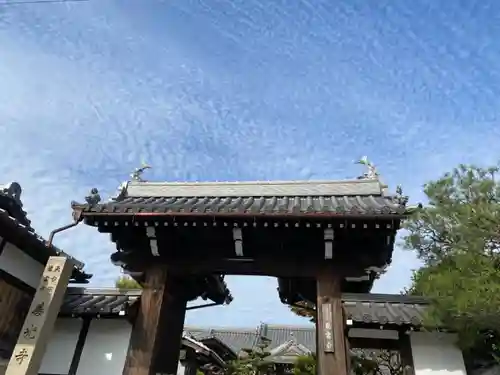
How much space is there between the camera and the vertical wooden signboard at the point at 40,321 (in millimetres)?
6802

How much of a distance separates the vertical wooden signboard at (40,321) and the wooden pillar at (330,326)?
4.96 metres

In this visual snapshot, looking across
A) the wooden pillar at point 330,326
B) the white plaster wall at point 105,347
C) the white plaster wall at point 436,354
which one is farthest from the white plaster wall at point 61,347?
the white plaster wall at point 436,354

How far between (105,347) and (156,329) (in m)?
1.11

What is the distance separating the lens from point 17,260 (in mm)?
8781

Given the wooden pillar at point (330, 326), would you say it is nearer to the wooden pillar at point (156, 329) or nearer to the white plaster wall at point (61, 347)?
the wooden pillar at point (156, 329)

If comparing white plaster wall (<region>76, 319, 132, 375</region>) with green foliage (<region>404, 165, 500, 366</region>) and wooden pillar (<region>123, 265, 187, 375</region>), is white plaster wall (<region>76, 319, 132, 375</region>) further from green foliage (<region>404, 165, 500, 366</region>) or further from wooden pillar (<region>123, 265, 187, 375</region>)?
green foliage (<region>404, 165, 500, 366</region>)

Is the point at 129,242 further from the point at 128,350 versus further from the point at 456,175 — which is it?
the point at 456,175

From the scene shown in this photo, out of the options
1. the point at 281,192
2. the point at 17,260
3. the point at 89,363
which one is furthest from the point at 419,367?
the point at 17,260

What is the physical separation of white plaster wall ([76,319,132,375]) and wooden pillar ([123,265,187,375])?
0.19 m

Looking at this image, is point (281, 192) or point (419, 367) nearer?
point (419, 367)

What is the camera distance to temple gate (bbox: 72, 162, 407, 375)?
7.95 m

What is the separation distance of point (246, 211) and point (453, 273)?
386cm

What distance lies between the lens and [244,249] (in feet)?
29.4

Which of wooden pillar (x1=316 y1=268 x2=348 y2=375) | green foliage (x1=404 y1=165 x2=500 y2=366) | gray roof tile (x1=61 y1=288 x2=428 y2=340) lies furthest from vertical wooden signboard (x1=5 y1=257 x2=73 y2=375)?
green foliage (x1=404 y1=165 x2=500 y2=366)
